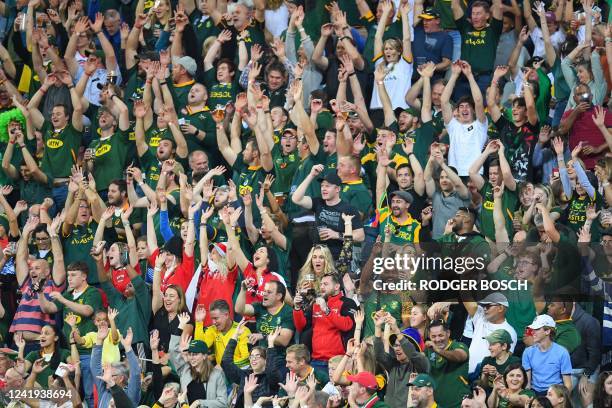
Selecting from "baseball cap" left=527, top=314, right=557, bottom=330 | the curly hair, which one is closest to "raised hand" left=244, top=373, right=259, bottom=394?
"baseball cap" left=527, top=314, right=557, bottom=330

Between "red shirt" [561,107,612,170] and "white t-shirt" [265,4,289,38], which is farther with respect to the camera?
"white t-shirt" [265,4,289,38]

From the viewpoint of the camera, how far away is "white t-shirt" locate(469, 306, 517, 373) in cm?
1498

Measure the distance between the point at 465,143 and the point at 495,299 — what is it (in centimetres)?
243

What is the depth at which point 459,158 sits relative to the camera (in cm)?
1716

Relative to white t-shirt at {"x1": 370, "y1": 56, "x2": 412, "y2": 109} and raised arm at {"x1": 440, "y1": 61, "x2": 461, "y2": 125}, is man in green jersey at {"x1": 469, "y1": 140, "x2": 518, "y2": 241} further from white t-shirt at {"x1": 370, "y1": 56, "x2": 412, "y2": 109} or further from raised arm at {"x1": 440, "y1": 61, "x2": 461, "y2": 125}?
white t-shirt at {"x1": 370, "y1": 56, "x2": 412, "y2": 109}

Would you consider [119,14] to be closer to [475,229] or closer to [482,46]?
[482,46]

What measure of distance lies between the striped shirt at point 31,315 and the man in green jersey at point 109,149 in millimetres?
1553

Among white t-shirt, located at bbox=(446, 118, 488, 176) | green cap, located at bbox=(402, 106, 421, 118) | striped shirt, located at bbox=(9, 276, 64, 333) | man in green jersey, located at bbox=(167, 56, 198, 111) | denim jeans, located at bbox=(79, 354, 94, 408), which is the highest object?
man in green jersey, located at bbox=(167, 56, 198, 111)

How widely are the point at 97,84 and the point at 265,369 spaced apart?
5552 millimetres

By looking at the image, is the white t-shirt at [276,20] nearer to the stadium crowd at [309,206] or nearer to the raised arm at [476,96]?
the stadium crowd at [309,206]

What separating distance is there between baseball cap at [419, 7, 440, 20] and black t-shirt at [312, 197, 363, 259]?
2841 millimetres

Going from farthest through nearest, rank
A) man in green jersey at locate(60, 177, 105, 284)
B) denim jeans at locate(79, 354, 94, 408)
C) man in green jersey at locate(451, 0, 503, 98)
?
man in green jersey at locate(451, 0, 503, 98) → man in green jersey at locate(60, 177, 105, 284) → denim jeans at locate(79, 354, 94, 408)

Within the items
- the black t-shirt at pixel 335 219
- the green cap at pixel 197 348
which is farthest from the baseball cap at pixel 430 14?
the green cap at pixel 197 348

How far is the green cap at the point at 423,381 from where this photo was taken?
1444cm
